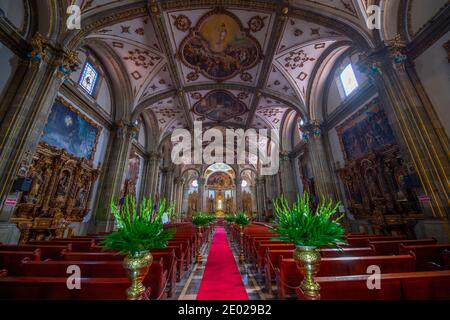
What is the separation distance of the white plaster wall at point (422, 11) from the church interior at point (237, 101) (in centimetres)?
Result: 4


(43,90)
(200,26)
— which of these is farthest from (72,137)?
(200,26)

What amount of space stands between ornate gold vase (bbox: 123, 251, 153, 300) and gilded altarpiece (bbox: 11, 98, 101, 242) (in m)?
7.50

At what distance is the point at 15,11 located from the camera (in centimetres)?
620

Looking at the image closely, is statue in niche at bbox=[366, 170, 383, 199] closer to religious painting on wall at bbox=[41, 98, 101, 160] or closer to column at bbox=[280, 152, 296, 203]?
column at bbox=[280, 152, 296, 203]

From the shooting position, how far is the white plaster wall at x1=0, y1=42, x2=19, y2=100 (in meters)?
5.77

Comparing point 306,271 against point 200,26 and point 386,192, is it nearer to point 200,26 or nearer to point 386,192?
point 386,192

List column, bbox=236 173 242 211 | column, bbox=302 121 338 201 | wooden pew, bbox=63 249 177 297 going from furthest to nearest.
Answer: column, bbox=236 173 242 211, column, bbox=302 121 338 201, wooden pew, bbox=63 249 177 297

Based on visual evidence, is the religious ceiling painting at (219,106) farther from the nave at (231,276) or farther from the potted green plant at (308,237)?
the potted green plant at (308,237)

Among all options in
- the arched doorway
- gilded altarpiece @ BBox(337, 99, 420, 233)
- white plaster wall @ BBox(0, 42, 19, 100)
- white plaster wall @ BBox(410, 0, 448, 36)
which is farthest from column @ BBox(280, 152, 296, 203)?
the arched doorway

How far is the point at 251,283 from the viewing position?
411 cm

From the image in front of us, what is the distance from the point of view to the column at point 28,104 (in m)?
5.24

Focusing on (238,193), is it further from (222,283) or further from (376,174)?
(222,283)

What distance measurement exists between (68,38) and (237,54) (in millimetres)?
8451

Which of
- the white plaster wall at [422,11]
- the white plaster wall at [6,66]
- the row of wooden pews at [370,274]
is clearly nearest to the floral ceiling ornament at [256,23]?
the white plaster wall at [422,11]
